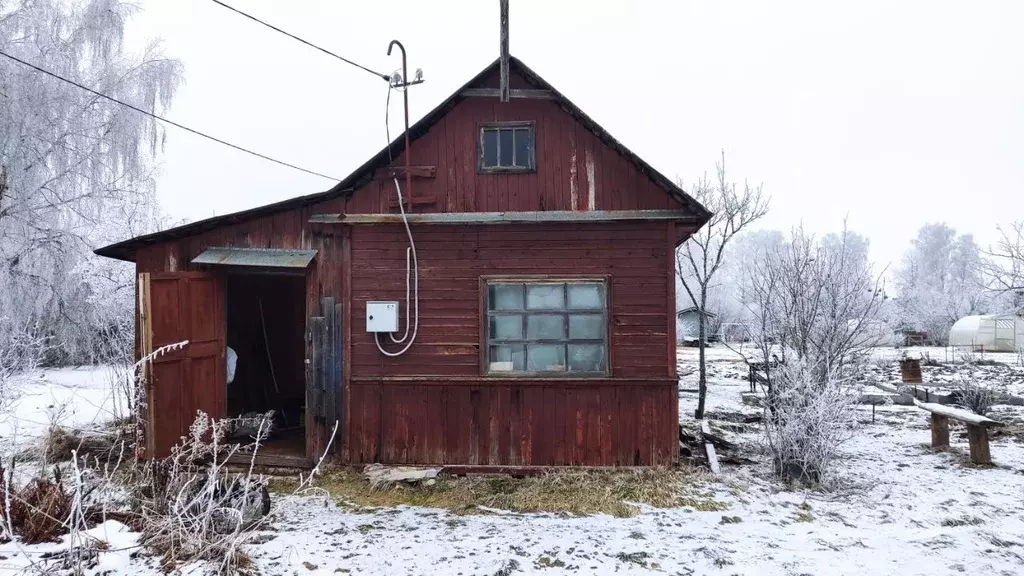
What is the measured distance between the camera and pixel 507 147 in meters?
6.72

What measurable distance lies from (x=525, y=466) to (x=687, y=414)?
5.60 meters

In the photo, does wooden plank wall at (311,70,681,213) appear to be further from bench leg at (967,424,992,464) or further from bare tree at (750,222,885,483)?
bench leg at (967,424,992,464)

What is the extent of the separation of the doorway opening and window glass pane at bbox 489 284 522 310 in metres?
3.90

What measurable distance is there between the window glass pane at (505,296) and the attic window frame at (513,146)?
1.35m

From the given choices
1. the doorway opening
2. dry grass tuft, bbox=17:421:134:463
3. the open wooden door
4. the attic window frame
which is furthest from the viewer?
the doorway opening

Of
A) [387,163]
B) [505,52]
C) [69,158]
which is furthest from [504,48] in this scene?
[69,158]

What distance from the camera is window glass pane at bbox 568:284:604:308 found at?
6.57 meters

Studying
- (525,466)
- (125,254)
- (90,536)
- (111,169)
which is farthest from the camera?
(111,169)

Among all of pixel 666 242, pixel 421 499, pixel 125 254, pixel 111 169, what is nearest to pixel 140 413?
pixel 125 254

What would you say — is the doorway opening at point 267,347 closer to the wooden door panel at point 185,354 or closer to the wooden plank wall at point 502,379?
the wooden door panel at point 185,354

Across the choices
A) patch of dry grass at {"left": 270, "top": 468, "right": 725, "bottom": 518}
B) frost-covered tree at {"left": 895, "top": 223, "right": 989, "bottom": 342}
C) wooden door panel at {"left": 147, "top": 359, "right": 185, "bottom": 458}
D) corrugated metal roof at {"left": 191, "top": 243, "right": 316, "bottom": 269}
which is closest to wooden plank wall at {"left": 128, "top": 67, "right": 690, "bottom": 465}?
corrugated metal roof at {"left": 191, "top": 243, "right": 316, "bottom": 269}

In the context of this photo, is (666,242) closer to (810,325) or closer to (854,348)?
(810,325)

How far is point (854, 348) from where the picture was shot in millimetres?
7191

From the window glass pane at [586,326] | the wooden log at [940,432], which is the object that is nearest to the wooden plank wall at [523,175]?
the window glass pane at [586,326]
